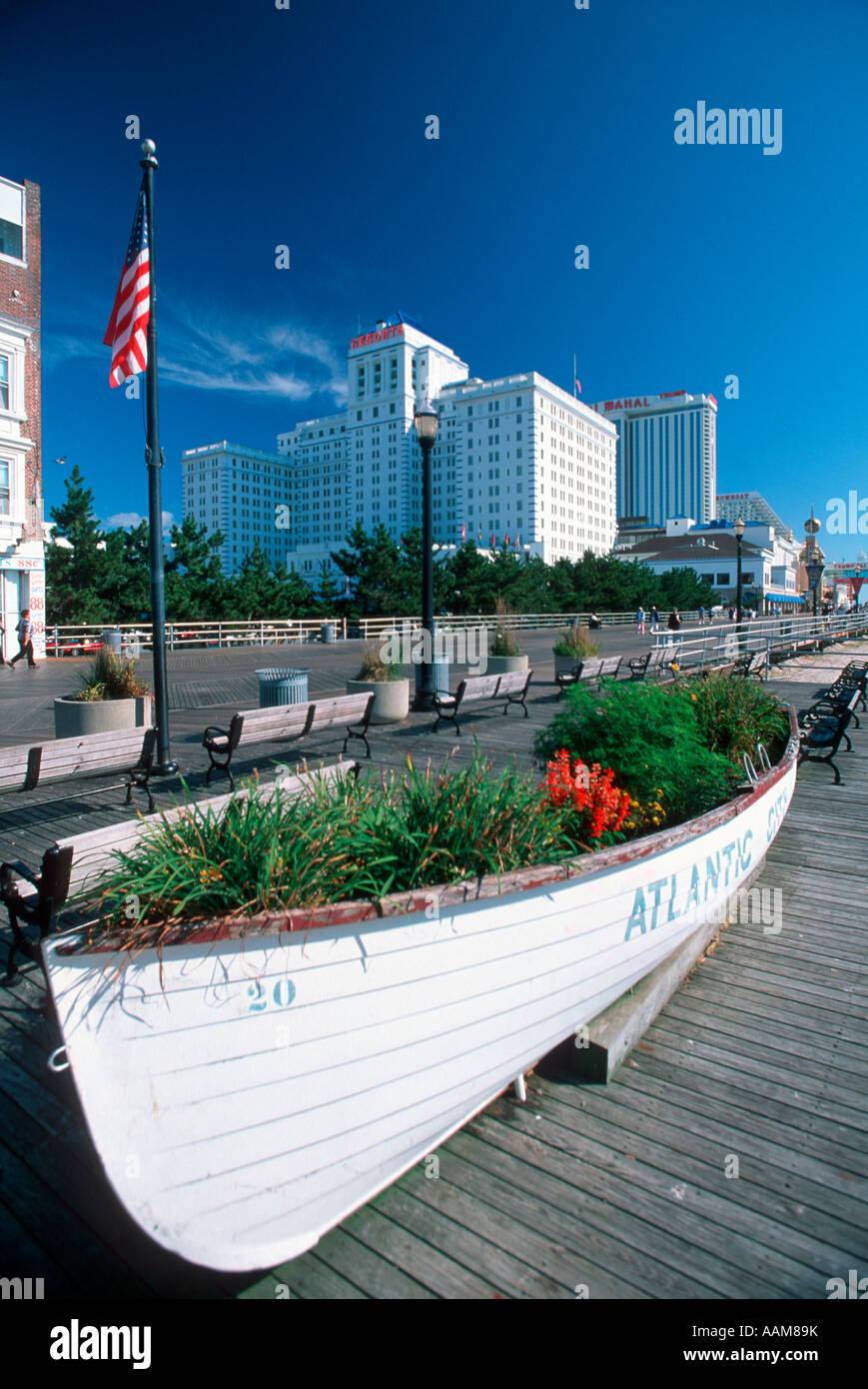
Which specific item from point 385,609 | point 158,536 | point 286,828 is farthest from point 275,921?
point 385,609

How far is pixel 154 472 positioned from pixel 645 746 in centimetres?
631

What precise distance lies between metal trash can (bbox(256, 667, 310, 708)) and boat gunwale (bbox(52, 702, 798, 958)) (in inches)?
312

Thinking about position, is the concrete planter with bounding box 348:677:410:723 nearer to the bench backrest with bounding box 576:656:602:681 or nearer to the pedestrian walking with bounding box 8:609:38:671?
the bench backrest with bounding box 576:656:602:681

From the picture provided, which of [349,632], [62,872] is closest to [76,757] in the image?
[62,872]

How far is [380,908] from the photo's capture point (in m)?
2.31

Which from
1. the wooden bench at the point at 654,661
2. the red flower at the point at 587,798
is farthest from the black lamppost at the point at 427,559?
the red flower at the point at 587,798

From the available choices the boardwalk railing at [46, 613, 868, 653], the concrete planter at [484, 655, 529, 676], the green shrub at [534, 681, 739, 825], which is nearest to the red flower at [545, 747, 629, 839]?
the green shrub at [534, 681, 739, 825]

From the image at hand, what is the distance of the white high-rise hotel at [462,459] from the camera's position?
115188mm

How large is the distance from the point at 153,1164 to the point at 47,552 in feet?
129

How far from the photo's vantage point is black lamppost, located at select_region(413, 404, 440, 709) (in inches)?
428

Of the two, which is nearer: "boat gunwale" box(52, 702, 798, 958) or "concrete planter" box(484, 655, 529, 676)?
"boat gunwale" box(52, 702, 798, 958)

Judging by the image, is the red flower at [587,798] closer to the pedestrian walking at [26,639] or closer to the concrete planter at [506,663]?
the concrete planter at [506,663]

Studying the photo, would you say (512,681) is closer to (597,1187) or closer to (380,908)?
(597,1187)
